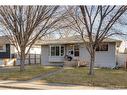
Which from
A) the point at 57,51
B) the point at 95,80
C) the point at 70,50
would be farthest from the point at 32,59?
the point at 95,80

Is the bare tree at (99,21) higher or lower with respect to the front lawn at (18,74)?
higher

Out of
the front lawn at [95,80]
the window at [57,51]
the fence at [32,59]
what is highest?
the window at [57,51]

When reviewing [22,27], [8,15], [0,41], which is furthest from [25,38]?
[0,41]

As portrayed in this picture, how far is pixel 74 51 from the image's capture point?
3444cm

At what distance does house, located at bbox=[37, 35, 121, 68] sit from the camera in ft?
104

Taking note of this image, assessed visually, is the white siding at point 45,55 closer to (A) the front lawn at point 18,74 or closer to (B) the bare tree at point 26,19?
(A) the front lawn at point 18,74

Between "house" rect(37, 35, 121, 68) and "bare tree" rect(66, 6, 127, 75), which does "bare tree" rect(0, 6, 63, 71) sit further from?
"house" rect(37, 35, 121, 68)

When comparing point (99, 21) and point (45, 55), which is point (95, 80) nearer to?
point (99, 21)

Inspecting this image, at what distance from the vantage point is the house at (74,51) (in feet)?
104

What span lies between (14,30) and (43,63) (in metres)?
16.1

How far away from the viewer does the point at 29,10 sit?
2088 centimetres

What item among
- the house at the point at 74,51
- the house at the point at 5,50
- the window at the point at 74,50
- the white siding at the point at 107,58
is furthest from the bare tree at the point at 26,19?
the house at the point at 5,50

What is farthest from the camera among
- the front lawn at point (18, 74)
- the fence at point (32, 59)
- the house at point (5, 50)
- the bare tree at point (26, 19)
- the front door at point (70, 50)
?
the fence at point (32, 59)
